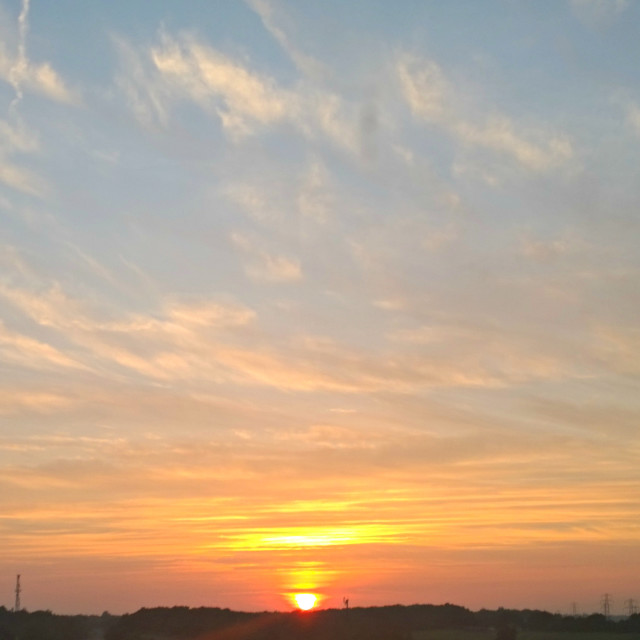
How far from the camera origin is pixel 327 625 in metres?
85.8

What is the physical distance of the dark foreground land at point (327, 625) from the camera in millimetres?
82119

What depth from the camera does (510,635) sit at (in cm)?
6981

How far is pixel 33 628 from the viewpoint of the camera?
8806cm


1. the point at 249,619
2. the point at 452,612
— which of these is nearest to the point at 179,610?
the point at 249,619

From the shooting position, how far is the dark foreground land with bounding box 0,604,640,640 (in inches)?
3233

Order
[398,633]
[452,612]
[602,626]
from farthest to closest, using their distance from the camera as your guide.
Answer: [452,612], [602,626], [398,633]

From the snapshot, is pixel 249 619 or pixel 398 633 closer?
pixel 398 633

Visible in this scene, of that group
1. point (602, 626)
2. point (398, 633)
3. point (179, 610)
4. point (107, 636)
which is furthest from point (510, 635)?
point (179, 610)

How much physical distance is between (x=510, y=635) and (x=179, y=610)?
57672mm

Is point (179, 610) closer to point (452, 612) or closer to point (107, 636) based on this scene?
point (107, 636)

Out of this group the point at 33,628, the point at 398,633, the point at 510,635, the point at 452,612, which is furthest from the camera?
the point at 452,612

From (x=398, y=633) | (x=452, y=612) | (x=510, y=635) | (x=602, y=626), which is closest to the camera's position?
(x=510, y=635)

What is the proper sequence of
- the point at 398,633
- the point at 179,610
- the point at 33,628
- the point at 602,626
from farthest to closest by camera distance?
the point at 179,610 < the point at 602,626 < the point at 33,628 < the point at 398,633

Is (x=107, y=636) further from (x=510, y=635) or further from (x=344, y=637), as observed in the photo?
(x=510, y=635)
